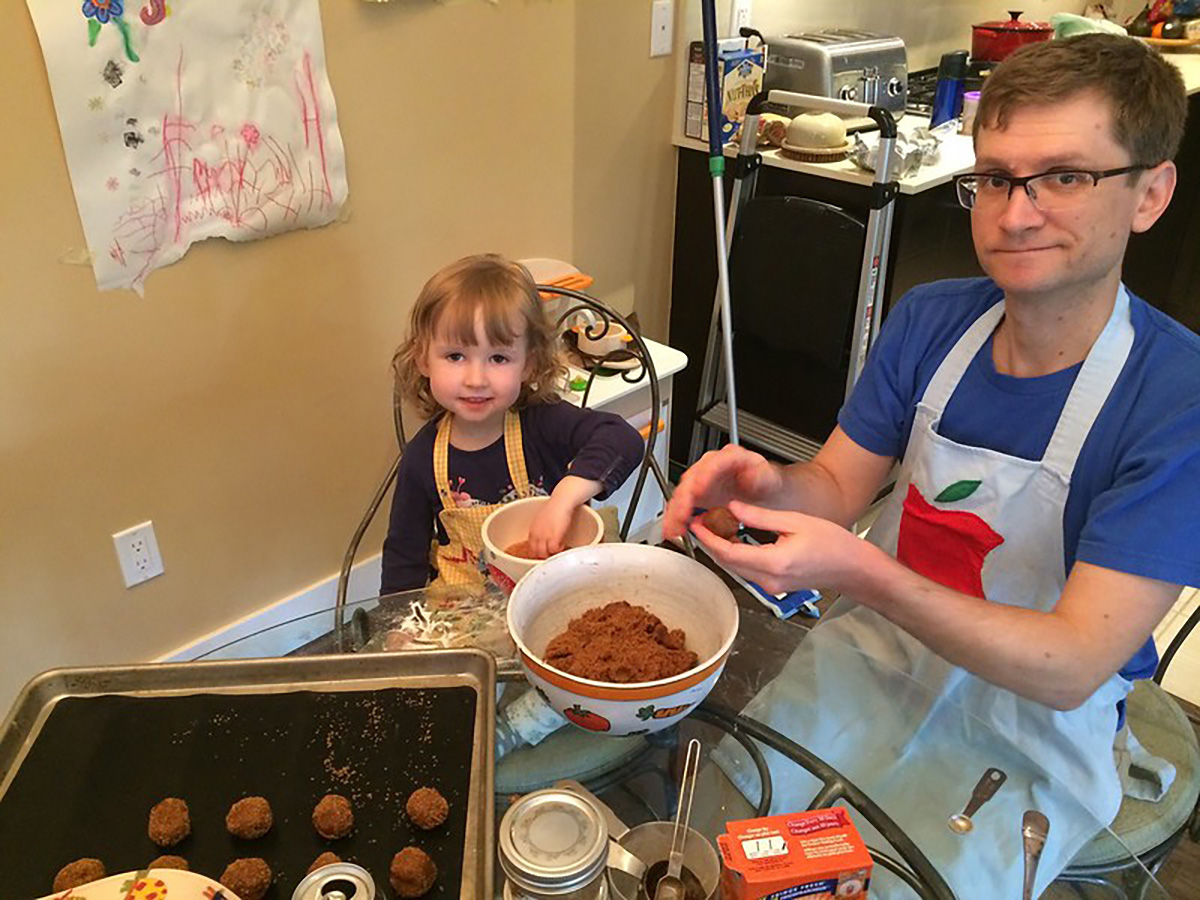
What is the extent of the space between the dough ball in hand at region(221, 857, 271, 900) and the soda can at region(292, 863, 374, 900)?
34mm

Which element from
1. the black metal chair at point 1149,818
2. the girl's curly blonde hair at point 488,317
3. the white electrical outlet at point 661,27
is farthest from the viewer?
the white electrical outlet at point 661,27

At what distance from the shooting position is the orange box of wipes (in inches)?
30.1

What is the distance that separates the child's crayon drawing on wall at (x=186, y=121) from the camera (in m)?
1.59

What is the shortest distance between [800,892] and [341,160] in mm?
1666

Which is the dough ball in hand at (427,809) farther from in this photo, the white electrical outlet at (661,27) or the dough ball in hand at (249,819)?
the white electrical outlet at (661,27)

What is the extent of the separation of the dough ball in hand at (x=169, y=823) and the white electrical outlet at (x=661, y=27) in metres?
2.15

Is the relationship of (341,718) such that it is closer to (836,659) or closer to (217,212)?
(836,659)

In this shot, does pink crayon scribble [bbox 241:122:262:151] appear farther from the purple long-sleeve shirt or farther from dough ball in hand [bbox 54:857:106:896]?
dough ball in hand [bbox 54:857:106:896]

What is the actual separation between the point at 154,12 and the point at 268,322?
61cm

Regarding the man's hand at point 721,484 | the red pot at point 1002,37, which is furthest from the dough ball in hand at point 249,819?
the red pot at point 1002,37

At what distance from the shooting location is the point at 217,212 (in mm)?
1816

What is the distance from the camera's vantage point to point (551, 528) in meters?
1.21

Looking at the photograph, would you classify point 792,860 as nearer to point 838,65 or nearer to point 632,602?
point 632,602

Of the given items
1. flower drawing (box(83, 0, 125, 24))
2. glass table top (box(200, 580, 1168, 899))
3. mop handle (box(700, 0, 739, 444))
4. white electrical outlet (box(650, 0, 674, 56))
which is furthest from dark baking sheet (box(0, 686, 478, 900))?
white electrical outlet (box(650, 0, 674, 56))
